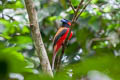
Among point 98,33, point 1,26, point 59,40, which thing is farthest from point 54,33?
point 1,26

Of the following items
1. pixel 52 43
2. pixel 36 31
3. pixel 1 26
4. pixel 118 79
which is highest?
pixel 118 79

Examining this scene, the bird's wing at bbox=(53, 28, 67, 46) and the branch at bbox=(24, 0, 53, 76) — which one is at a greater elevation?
the branch at bbox=(24, 0, 53, 76)

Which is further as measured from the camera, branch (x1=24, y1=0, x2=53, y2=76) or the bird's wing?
the bird's wing

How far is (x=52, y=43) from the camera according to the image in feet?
12.2

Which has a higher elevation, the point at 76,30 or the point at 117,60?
the point at 117,60

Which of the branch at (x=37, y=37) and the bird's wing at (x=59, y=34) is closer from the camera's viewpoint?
A: the branch at (x=37, y=37)

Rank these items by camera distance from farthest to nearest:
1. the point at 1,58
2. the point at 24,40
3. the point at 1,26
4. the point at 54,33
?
the point at 54,33
the point at 1,26
the point at 24,40
the point at 1,58

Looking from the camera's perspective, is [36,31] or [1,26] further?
[36,31]

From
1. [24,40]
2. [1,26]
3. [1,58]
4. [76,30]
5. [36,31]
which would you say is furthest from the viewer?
[76,30]

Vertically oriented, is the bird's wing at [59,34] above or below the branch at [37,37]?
below

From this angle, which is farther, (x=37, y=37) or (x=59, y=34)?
(x=59, y=34)

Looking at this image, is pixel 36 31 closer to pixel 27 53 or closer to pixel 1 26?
pixel 1 26

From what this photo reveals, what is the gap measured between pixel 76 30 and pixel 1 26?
2.37 meters

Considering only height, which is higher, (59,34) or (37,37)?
(37,37)
